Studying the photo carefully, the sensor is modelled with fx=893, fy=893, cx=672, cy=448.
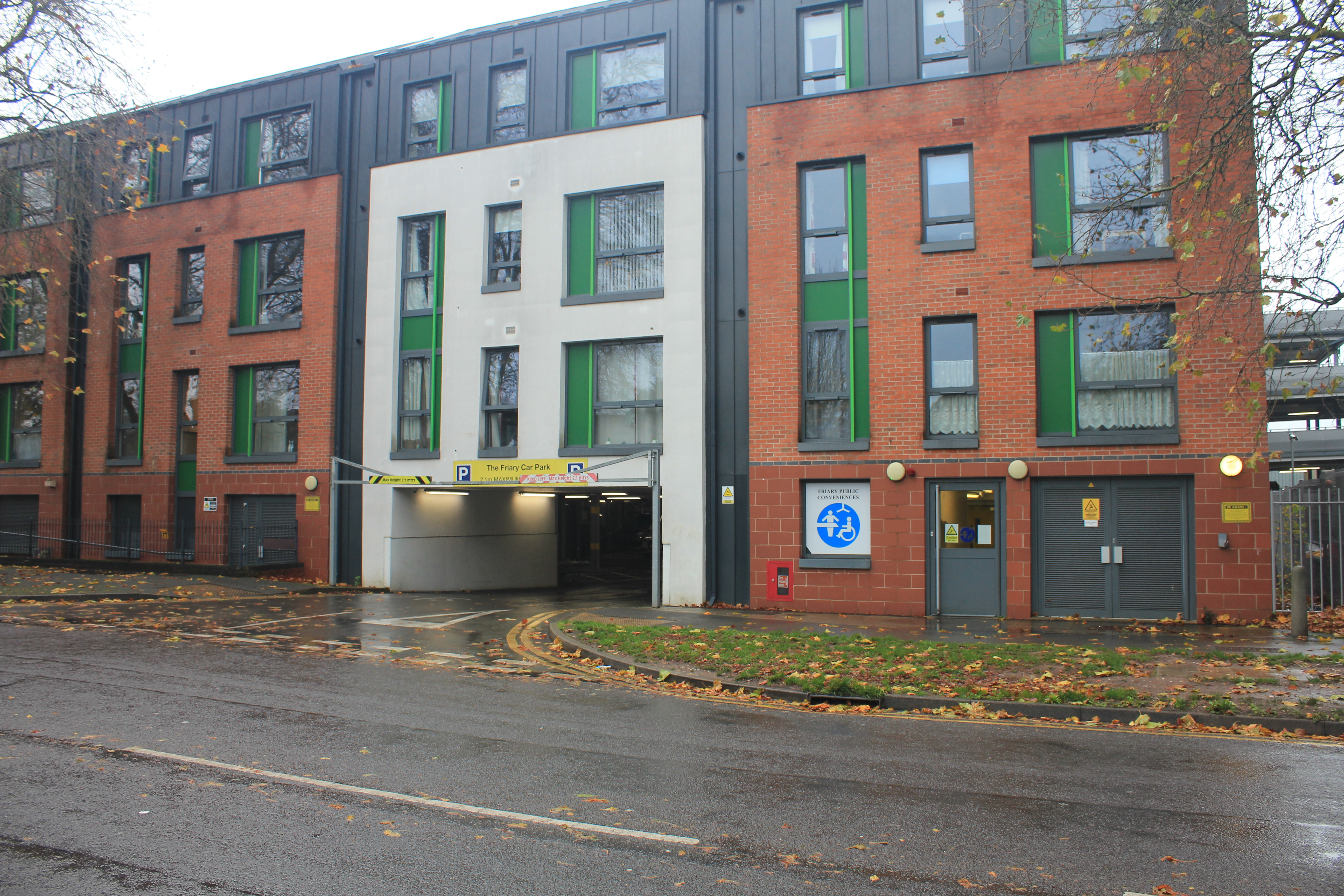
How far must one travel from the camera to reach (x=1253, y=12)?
9.93 metres

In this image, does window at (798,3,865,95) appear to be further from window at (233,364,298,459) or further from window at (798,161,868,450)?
window at (233,364,298,459)

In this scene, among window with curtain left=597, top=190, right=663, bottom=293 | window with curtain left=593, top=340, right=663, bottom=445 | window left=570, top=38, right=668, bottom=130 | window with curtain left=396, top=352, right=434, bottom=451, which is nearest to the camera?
window with curtain left=593, top=340, right=663, bottom=445

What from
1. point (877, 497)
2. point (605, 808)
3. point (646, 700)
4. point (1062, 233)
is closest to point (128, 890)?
point (605, 808)

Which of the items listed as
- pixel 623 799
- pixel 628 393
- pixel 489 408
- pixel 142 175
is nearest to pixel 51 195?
pixel 142 175

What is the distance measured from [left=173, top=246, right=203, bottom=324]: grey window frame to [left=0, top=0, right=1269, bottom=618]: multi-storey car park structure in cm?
9

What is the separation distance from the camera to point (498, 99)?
20.8 m

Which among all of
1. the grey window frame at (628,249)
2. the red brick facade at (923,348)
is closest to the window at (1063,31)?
the red brick facade at (923,348)

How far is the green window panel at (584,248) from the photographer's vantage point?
19.4m

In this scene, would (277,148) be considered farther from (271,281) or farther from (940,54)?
(940,54)

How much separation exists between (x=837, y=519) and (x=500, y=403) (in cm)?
804

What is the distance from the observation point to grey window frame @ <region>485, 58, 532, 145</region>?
2030 cm

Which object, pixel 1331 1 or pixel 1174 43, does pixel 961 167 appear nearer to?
pixel 1174 43

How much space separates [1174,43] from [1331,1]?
165 centimetres

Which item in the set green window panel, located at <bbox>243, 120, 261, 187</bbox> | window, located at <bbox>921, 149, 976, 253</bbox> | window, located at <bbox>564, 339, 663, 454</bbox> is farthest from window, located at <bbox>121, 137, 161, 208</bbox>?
window, located at <bbox>921, 149, 976, 253</bbox>
